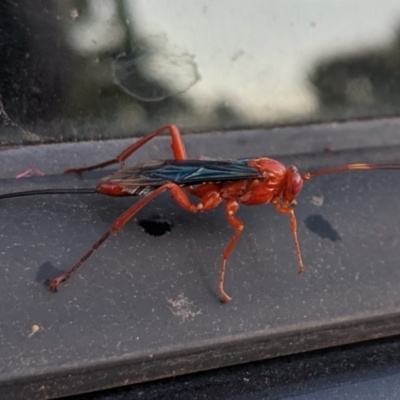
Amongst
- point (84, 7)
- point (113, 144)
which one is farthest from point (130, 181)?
point (84, 7)

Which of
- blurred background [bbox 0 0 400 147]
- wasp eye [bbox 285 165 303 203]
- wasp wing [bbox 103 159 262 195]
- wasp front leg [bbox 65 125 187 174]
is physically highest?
blurred background [bbox 0 0 400 147]

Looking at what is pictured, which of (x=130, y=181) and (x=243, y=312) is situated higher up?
(x=130, y=181)

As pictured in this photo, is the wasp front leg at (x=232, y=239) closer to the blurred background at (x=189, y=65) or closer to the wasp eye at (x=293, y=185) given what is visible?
the wasp eye at (x=293, y=185)

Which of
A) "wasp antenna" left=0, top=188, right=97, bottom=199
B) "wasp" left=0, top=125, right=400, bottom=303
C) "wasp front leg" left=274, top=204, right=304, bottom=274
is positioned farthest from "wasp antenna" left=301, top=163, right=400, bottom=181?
"wasp antenna" left=0, top=188, right=97, bottom=199

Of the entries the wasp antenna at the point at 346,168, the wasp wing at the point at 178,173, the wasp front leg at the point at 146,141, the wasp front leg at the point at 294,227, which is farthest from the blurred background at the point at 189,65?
the wasp front leg at the point at 294,227

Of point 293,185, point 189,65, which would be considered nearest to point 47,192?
point 189,65

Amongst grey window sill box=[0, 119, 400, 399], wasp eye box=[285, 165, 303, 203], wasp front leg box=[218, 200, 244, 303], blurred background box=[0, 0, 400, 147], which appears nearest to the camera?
grey window sill box=[0, 119, 400, 399]

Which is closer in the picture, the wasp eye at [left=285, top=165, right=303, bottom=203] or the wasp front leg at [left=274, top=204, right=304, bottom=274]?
the wasp front leg at [left=274, top=204, right=304, bottom=274]

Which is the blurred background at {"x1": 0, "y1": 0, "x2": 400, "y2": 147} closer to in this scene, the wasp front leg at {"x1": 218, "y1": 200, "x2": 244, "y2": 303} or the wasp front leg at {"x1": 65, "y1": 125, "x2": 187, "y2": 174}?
the wasp front leg at {"x1": 65, "y1": 125, "x2": 187, "y2": 174}

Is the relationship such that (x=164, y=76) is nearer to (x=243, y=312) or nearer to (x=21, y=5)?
(x=21, y=5)
